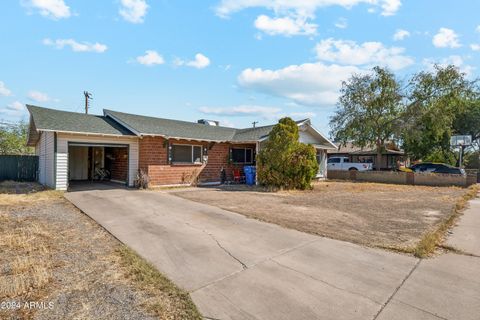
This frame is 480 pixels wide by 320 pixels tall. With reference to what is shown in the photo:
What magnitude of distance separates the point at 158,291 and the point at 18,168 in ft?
57.1

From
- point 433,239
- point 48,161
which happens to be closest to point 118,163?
point 48,161

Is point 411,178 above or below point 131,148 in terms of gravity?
below

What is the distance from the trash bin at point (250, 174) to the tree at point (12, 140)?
2124 cm

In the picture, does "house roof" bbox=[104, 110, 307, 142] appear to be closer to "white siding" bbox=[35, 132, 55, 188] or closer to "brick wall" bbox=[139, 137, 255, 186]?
"brick wall" bbox=[139, 137, 255, 186]

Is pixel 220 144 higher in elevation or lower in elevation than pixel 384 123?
lower

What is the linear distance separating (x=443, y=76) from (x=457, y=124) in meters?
9.44

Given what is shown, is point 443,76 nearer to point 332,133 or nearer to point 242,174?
point 332,133

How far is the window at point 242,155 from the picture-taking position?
54.0 ft

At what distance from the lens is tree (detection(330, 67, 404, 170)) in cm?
2208

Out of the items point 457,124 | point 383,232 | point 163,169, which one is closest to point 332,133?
point 457,124

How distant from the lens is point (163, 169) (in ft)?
43.5

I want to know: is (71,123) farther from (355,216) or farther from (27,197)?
(355,216)

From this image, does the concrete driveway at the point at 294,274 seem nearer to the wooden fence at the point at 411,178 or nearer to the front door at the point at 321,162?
the front door at the point at 321,162

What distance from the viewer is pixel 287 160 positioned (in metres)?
13.3
